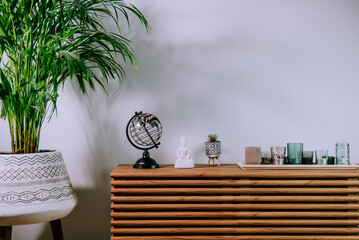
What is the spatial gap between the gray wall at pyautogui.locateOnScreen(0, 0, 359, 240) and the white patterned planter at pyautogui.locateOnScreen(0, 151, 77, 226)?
617mm

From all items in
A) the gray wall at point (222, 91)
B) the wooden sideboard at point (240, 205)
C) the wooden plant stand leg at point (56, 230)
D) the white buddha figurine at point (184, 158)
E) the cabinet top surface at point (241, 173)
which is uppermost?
the gray wall at point (222, 91)

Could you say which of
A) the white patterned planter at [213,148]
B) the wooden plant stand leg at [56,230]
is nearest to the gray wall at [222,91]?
the white patterned planter at [213,148]

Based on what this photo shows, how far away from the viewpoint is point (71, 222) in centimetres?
217

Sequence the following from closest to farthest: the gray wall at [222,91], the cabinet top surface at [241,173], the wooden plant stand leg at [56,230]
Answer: the cabinet top surface at [241,173]
the wooden plant stand leg at [56,230]
the gray wall at [222,91]

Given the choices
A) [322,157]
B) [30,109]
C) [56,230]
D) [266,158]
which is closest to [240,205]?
[266,158]

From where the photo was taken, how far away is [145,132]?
1930 millimetres

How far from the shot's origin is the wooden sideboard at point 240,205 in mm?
1681

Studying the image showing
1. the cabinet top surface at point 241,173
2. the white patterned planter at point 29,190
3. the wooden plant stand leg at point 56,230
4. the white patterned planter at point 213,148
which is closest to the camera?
the white patterned planter at point 29,190

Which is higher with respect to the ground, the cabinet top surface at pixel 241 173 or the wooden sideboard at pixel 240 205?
the cabinet top surface at pixel 241 173

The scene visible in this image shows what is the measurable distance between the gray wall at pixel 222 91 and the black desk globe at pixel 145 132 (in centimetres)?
28

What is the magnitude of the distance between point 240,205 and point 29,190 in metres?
1.07

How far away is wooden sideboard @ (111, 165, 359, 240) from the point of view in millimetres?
1681

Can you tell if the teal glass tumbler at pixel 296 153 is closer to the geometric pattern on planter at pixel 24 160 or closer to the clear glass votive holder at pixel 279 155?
the clear glass votive holder at pixel 279 155

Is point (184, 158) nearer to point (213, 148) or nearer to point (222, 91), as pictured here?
point (213, 148)
